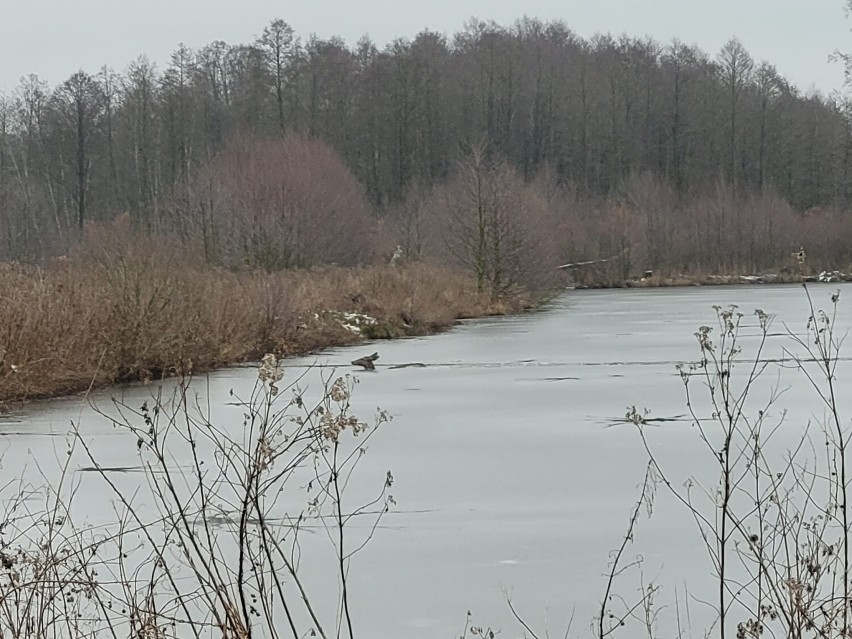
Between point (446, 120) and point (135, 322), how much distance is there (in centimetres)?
5458

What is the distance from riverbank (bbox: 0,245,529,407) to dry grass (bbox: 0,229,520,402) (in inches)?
0.6

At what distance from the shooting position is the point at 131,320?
15062 mm

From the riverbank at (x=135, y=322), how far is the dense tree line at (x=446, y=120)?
31306 millimetres

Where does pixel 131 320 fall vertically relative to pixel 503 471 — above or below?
above

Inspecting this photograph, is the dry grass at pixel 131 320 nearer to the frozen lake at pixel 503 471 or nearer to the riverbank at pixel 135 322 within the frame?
the riverbank at pixel 135 322

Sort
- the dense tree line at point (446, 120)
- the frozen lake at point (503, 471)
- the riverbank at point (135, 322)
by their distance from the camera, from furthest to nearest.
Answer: the dense tree line at point (446, 120), the riverbank at point (135, 322), the frozen lake at point (503, 471)

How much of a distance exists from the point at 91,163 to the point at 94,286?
42.3 m

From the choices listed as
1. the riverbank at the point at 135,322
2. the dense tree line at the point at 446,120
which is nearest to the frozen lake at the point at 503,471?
the riverbank at the point at 135,322

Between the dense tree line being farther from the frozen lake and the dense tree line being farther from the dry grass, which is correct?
the frozen lake

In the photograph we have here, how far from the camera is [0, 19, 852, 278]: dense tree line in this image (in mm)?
55812

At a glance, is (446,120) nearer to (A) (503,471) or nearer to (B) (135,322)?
(B) (135,322)

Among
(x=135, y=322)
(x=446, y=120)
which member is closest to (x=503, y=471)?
(x=135, y=322)

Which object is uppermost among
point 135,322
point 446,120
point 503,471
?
point 446,120

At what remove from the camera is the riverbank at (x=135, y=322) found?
13.3 meters
